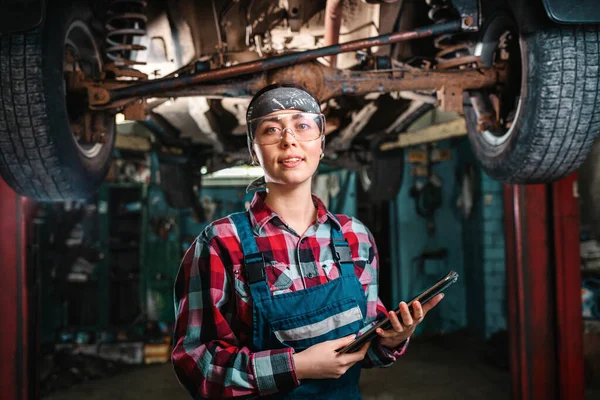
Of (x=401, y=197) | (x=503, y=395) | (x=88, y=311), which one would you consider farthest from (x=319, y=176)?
(x=503, y=395)

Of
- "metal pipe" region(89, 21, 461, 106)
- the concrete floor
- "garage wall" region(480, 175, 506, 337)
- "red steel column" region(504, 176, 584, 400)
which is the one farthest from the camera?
"garage wall" region(480, 175, 506, 337)

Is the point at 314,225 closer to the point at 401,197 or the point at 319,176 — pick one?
the point at 401,197

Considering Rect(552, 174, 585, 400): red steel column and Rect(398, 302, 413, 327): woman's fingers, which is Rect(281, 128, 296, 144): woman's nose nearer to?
Rect(398, 302, 413, 327): woman's fingers

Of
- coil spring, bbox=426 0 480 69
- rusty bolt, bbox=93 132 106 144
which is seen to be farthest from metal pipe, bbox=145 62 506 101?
rusty bolt, bbox=93 132 106 144

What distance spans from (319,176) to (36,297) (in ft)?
17.5

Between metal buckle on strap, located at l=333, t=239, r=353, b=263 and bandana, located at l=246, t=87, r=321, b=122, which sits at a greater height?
bandana, located at l=246, t=87, r=321, b=122

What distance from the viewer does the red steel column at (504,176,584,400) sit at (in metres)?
3.18

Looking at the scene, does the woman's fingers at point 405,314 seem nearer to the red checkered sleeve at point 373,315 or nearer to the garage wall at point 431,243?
the red checkered sleeve at point 373,315

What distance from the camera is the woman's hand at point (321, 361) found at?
1022mm

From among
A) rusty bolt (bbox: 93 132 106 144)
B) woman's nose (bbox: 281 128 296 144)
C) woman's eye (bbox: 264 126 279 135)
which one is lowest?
woman's nose (bbox: 281 128 296 144)

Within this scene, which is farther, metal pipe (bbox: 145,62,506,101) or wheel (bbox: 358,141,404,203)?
wheel (bbox: 358,141,404,203)

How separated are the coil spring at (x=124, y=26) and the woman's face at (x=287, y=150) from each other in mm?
1339

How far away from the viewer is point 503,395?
418 cm

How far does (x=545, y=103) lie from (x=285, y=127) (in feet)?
3.79
